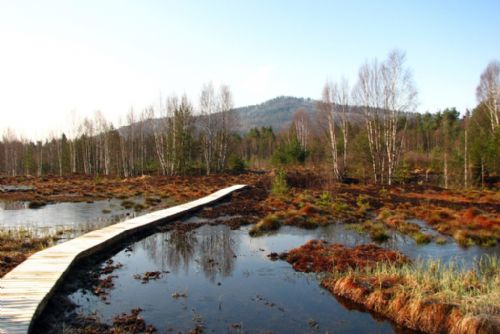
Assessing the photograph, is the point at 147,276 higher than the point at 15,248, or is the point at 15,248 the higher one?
the point at 15,248

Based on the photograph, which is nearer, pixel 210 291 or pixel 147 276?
pixel 210 291

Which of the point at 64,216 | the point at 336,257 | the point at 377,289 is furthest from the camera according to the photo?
the point at 64,216

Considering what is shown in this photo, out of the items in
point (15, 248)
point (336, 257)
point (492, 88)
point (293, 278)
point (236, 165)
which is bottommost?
point (293, 278)

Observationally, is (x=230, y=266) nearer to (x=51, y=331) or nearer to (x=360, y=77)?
(x=51, y=331)

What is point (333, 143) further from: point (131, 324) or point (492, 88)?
point (131, 324)

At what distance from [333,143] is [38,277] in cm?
3081

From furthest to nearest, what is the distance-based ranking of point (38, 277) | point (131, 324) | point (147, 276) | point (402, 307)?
point (147, 276) → point (38, 277) → point (402, 307) → point (131, 324)

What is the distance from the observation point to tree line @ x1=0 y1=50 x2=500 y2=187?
116ft

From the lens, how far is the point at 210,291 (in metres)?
9.94

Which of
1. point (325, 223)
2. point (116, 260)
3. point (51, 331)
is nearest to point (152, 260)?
point (116, 260)

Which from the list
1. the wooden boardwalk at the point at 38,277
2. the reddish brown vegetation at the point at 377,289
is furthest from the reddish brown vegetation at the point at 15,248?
the reddish brown vegetation at the point at 377,289

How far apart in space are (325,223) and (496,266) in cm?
838

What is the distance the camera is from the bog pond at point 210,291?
8086 millimetres

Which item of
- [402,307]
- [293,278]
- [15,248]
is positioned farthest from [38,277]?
[402,307]
